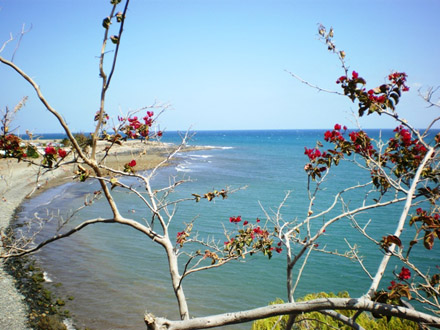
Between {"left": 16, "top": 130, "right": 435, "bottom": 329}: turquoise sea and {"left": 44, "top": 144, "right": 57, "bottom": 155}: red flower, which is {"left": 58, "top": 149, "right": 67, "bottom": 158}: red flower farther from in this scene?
{"left": 16, "top": 130, "right": 435, "bottom": 329}: turquoise sea

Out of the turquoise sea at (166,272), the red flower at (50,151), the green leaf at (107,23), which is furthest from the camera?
the turquoise sea at (166,272)

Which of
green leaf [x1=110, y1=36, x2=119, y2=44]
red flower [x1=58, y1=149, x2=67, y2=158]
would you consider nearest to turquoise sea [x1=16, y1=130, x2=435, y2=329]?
red flower [x1=58, y1=149, x2=67, y2=158]

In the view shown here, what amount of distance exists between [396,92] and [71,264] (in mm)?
11164

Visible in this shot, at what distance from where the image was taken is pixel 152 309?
27.6 ft

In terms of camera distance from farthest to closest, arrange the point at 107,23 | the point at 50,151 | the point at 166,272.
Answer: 1. the point at 166,272
2. the point at 50,151
3. the point at 107,23

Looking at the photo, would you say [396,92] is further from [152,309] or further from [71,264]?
[71,264]

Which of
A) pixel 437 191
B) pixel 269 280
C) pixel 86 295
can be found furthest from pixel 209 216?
pixel 437 191

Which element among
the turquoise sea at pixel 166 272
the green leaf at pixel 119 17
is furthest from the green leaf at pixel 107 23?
the turquoise sea at pixel 166 272

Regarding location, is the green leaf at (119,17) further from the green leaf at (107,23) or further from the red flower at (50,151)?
the red flower at (50,151)

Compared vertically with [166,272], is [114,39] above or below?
above

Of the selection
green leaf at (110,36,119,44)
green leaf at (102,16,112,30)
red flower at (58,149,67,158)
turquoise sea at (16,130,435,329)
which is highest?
green leaf at (102,16,112,30)

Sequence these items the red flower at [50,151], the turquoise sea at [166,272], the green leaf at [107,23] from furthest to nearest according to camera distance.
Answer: the turquoise sea at [166,272] → the red flower at [50,151] → the green leaf at [107,23]

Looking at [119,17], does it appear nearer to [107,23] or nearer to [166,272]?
[107,23]

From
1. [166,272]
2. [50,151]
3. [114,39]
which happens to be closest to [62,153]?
[50,151]
